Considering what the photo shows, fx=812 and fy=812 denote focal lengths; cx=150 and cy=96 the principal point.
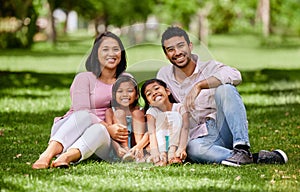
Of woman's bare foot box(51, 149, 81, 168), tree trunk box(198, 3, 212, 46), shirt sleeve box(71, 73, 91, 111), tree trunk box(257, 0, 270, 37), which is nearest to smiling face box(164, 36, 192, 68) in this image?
shirt sleeve box(71, 73, 91, 111)

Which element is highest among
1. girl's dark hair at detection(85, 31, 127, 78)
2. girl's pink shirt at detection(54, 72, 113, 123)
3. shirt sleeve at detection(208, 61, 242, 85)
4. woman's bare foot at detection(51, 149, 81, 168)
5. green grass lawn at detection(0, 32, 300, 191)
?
girl's dark hair at detection(85, 31, 127, 78)

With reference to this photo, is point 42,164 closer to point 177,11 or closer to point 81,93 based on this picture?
point 81,93

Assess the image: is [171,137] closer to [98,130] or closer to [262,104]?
[98,130]

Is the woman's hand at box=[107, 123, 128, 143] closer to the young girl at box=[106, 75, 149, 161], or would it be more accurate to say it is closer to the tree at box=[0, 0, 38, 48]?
the young girl at box=[106, 75, 149, 161]

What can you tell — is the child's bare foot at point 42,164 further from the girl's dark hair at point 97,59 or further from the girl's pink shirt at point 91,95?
the girl's dark hair at point 97,59

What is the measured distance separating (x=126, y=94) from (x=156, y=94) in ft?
0.76

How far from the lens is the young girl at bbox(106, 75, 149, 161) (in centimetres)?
629

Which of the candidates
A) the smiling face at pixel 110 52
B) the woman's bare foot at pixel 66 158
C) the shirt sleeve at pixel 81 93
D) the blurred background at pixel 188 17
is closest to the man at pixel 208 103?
the smiling face at pixel 110 52

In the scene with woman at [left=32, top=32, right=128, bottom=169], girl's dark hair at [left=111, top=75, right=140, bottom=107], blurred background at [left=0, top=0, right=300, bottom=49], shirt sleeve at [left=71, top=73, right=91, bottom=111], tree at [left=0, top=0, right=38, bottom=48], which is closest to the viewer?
woman at [left=32, top=32, right=128, bottom=169]

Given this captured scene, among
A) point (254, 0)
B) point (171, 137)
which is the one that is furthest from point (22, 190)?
point (254, 0)

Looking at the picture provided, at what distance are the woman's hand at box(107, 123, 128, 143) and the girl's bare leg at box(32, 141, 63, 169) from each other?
1.34 ft

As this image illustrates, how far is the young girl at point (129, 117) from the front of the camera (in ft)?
20.6

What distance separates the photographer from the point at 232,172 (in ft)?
19.7

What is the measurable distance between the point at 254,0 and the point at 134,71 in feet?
146
